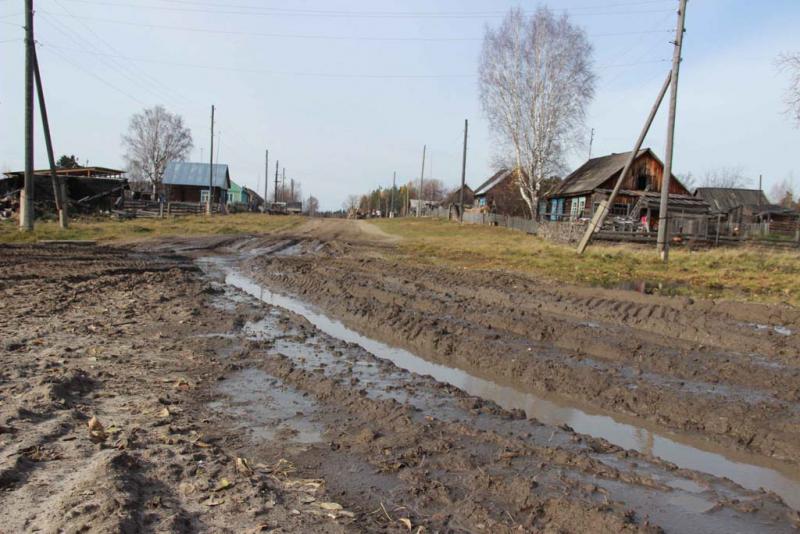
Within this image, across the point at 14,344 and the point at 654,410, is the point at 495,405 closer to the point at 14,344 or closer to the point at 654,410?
the point at 654,410

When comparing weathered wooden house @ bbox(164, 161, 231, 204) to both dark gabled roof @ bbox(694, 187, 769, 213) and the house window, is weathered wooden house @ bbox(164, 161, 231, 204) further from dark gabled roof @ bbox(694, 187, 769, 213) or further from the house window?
dark gabled roof @ bbox(694, 187, 769, 213)

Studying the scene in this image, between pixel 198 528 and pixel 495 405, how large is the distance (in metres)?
3.36

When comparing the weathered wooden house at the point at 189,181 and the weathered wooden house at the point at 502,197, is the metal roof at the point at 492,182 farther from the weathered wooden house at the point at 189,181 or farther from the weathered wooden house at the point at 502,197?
the weathered wooden house at the point at 189,181

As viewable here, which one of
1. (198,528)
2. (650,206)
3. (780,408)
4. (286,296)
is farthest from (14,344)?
(650,206)

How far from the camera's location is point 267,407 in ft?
18.0

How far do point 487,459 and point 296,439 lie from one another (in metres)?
1.54

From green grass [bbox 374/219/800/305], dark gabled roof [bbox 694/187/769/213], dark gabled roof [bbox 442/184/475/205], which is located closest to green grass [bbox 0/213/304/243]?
green grass [bbox 374/219/800/305]

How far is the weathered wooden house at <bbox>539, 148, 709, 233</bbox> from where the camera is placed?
125 ft

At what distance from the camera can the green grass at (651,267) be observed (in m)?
13.4

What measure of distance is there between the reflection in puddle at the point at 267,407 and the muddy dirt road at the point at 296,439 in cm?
3

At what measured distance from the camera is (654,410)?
593cm

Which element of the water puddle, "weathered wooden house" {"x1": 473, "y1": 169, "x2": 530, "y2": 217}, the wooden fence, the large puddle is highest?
"weathered wooden house" {"x1": 473, "y1": 169, "x2": 530, "y2": 217}

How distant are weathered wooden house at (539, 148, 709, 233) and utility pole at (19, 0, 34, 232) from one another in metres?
29.7

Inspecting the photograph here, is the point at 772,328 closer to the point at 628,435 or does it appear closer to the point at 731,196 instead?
the point at 628,435
